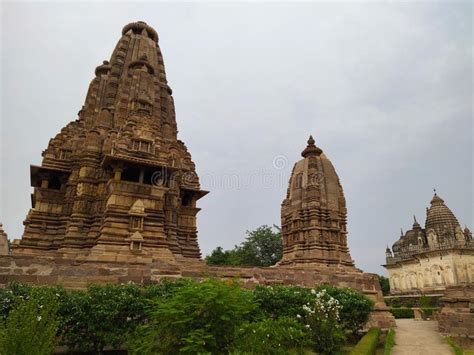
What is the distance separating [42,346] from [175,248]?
11389mm

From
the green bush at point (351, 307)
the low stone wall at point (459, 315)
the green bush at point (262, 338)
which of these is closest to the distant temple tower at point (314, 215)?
the low stone wall at point (459, 315)

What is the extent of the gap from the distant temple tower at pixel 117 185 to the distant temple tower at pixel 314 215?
6705mm

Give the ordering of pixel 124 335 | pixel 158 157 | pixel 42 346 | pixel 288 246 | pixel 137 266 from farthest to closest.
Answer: pixel 288 246
pixel 158 157
pixel 137 266
pixel 124 335
pixel 42 346

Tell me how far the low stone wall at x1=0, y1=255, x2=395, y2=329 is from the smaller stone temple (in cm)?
2628

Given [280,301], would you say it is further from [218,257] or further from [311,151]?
[218,257]

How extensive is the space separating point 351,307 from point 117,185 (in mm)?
11262

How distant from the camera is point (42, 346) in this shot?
5457 mm

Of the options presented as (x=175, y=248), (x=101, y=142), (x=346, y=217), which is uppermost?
(x=101, y=142)

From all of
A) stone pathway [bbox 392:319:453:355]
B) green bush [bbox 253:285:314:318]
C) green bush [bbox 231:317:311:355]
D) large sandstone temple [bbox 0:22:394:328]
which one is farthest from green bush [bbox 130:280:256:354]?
stone pathway [bbox 392:319:453:355]

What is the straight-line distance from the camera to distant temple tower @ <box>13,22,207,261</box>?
47.0ft

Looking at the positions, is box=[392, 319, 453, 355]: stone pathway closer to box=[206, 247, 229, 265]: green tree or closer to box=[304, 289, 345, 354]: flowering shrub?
box=[304, 289, 345, 354]: flowering shrub

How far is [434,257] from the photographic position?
40938 mm

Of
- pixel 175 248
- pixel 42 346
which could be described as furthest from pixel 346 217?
pixel 42 346

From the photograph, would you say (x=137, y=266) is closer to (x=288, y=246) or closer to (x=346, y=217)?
(x=288, y=246)
